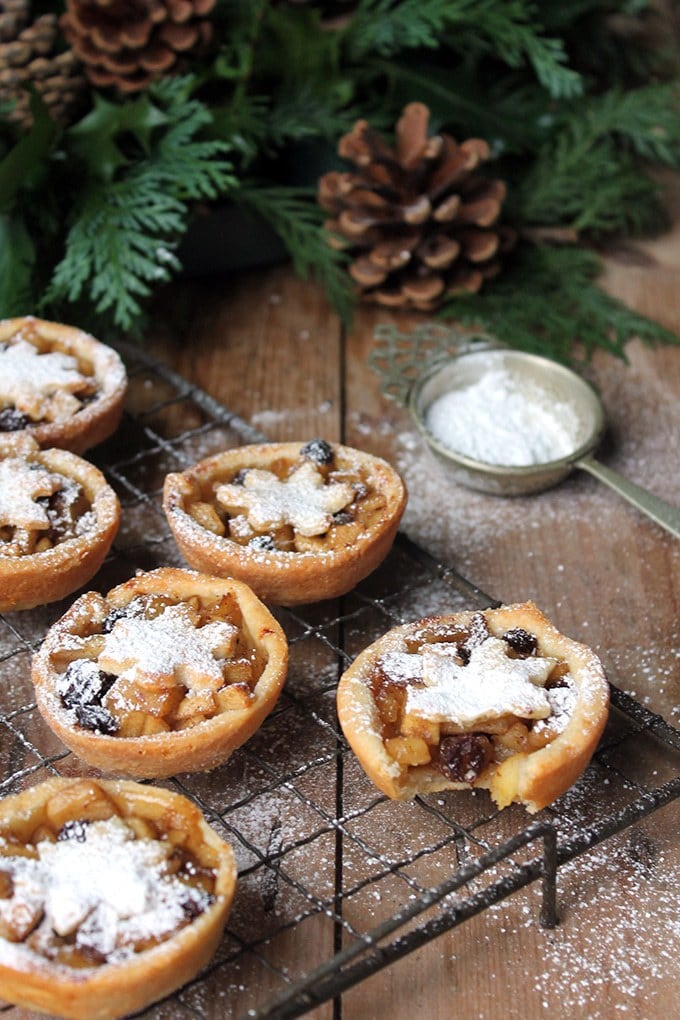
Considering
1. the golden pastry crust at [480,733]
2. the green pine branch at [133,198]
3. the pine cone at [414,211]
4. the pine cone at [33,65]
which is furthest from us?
the pine cone at [414,211]

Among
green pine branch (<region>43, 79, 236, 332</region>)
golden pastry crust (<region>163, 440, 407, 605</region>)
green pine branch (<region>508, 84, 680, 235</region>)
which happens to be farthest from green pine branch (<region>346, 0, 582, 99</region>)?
golden pastry crust (<region>163, 440, 407, 605</region>)

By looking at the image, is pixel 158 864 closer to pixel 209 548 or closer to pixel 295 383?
pixel 209 548

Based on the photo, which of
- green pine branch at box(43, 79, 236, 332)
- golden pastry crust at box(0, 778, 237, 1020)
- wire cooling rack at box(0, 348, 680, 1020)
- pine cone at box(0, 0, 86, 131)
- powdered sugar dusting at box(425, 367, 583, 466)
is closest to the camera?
golden pastry crust at box(0, 778, 237, 1020)

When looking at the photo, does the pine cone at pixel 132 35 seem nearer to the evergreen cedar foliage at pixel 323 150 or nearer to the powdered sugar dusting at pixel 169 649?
the evergreen cedar foliage at pixel 323 150

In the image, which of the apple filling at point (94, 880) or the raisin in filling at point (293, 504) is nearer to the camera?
the apple filling at point (94, 880)

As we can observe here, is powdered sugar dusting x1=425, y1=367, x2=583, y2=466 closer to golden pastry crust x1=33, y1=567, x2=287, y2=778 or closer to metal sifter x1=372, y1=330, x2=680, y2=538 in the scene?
metal sifter x1=372, y1=330, x2=680, y2=538

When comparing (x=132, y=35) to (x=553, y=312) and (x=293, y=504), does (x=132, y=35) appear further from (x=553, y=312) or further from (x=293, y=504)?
(x=293, y=504)

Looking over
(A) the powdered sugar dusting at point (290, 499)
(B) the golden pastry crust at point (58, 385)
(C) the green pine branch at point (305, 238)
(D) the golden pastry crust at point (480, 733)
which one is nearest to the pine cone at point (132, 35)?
(C) the green pine branch at point (305, 238)
